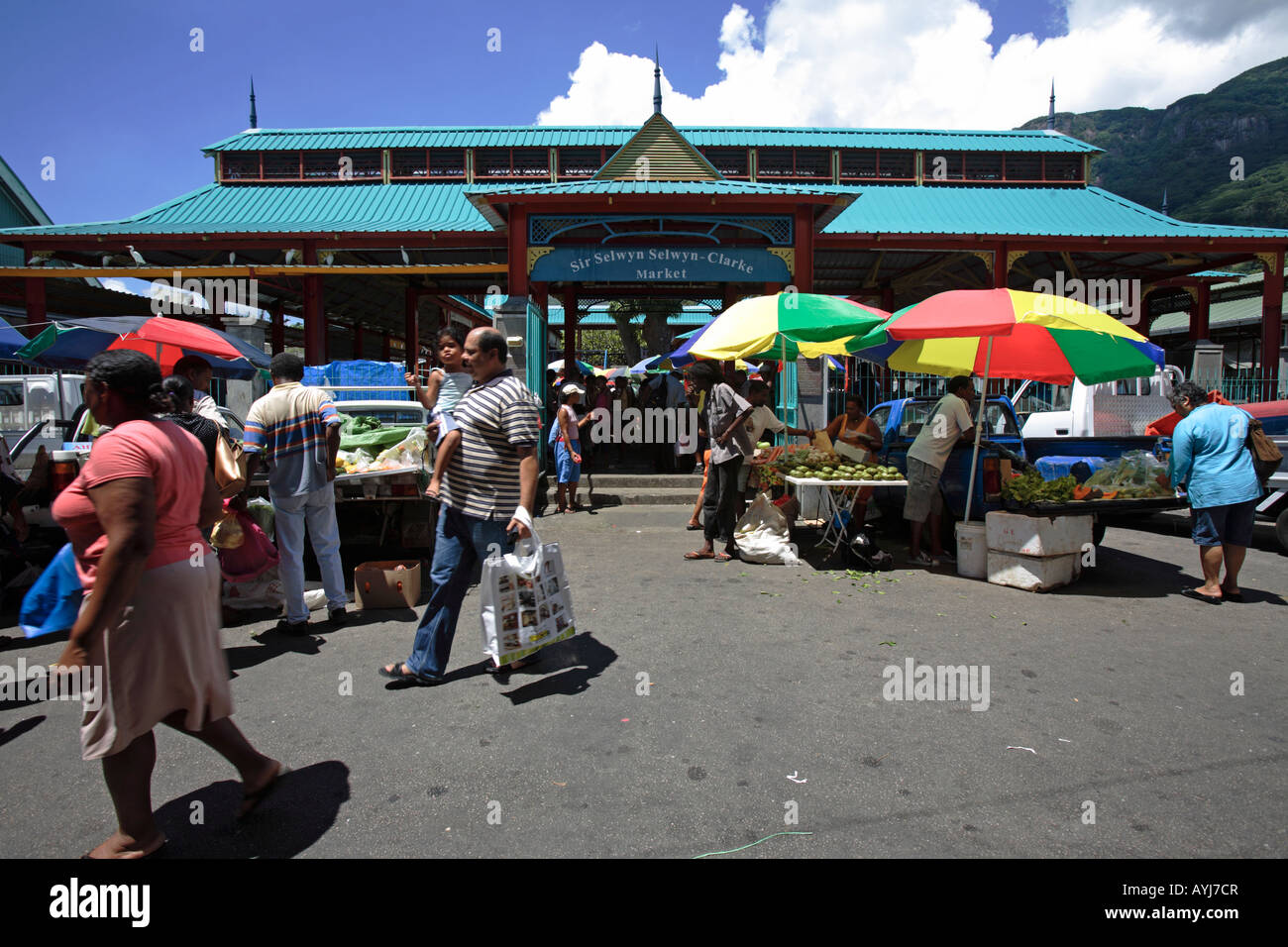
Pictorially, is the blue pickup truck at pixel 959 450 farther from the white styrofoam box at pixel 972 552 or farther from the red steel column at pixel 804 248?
the red steel column at pixel 804 248

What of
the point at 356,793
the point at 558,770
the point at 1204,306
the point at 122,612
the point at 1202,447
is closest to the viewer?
the point at 122,612

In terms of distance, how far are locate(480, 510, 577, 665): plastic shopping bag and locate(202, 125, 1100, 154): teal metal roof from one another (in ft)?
53.9

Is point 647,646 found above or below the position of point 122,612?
below

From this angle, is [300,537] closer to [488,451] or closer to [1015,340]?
[488,451]

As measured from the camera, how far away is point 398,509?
7.32 metres

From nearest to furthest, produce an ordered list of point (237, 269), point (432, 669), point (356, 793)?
point (356, 793) → point (432, 669) → point (237, 269)

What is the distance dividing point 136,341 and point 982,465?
9.07m

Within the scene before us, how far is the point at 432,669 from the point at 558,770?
129cm

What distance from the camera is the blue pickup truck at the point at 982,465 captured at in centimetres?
660

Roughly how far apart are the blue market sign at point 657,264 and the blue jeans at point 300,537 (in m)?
7.08

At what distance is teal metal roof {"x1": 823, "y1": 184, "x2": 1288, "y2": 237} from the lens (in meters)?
14.4

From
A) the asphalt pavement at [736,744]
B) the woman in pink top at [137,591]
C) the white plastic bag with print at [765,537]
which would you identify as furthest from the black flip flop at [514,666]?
the white plastic bag with print at [765,537]
